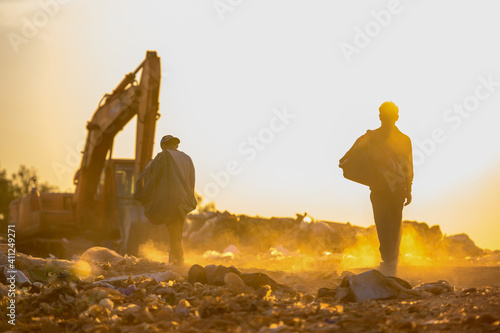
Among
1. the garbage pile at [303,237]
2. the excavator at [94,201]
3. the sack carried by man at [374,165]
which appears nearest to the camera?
the sack carried by man at [374,165]

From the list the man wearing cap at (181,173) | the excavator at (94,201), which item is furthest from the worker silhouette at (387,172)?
the excavator at (94,201)

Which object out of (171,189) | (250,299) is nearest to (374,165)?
(171,189)

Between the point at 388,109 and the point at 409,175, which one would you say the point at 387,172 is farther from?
the point at 388,109

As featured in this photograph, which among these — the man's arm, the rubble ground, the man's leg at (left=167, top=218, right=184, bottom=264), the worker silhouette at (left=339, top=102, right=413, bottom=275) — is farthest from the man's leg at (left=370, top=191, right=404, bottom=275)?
the man's leg at (left=167, top=218, right=184, bottom=264)

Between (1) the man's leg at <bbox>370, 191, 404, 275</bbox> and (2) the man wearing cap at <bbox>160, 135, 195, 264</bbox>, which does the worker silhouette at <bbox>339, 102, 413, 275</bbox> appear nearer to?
(1) the man's leg at <bbox>370, 191, 404, 275</bbox>


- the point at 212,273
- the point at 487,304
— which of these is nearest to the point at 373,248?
the point at 212,273

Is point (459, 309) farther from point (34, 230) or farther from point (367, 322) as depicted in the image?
point (34, 230)

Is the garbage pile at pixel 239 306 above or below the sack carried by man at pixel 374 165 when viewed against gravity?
below

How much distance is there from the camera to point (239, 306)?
6.08 meters

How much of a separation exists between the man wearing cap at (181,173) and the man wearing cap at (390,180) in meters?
3.00

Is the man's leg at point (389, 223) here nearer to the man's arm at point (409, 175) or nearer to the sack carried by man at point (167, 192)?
the man's arm at point (409, 175)

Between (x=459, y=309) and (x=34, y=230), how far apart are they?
14.6m

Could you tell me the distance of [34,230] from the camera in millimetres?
18484

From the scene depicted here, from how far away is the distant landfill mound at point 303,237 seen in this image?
20109mm
